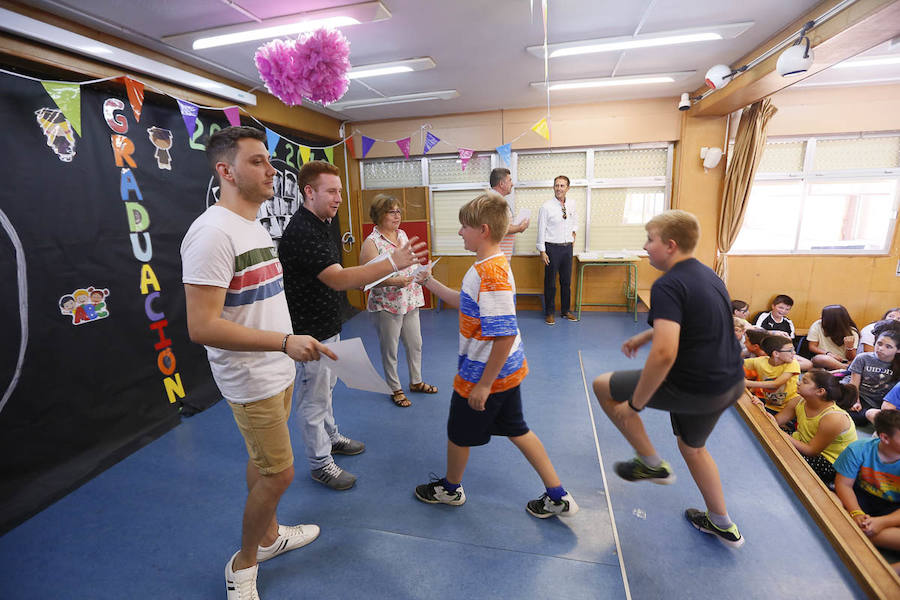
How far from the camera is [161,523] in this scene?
206 cm

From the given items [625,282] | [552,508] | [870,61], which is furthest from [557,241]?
[552,508]

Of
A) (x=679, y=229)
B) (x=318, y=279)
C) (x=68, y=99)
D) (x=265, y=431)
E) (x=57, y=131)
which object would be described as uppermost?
(x=68, y=99)

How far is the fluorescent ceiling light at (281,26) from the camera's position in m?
2.59

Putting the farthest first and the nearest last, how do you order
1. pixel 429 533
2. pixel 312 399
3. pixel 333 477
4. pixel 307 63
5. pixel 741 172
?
pixel 741 172 → pixel 307 63 → pixel 333 477 → pixel 312 399 → pixel 429 533

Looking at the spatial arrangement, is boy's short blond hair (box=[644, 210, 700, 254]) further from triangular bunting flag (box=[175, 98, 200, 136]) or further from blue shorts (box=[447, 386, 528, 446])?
triangular bunting flag (box=[175, 98, 200, 136])

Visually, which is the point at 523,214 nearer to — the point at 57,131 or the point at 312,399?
the point at 312,399

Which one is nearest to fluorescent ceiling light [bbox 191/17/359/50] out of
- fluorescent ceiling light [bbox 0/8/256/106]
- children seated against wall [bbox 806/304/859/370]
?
fluorescent ceiling light [bbox 0/8/256/106]

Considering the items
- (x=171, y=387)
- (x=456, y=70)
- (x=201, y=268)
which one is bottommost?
(x=171, y=387)

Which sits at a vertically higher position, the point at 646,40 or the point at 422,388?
the point at 646,40

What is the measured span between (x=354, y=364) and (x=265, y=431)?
1.29ft

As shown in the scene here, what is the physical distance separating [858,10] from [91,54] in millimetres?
4658

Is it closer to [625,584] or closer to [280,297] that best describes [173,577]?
[280,297]

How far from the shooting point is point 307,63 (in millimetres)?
2447

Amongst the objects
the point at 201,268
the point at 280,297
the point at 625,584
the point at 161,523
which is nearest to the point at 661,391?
the point at 625,584
